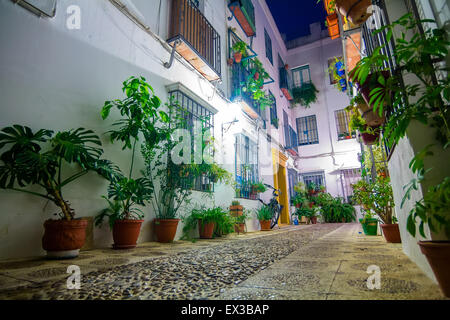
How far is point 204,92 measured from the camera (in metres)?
4.77

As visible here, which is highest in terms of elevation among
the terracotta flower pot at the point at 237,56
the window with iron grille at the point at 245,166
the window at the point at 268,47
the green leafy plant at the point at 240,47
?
the window at the point at 268,47

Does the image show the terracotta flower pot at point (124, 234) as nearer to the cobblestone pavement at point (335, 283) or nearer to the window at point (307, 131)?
the cobblestone pavement at point (335, 283)

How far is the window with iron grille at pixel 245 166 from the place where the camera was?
5.88m

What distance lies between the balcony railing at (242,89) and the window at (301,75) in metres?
6.02

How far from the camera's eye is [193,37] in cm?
434

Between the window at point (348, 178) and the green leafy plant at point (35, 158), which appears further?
the window at point (348, 178)

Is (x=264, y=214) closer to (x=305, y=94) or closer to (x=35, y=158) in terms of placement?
(x=35, y=158)

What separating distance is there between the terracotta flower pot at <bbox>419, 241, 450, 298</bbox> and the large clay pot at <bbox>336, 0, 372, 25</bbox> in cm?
228

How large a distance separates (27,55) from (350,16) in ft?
9.75

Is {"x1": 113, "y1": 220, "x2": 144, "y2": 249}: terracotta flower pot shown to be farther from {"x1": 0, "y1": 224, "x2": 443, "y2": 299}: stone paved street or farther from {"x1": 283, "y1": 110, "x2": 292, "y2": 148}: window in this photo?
{"x1": 283, "y1": 110, "x2": 292, "y2": 148}: window

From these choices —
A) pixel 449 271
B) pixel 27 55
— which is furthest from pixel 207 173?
pixel 449 271

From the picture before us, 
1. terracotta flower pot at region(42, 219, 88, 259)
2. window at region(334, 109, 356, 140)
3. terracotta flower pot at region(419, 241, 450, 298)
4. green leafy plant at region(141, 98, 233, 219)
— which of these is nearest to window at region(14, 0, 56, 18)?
green leafy plant at region(141, 98, 233, 219)

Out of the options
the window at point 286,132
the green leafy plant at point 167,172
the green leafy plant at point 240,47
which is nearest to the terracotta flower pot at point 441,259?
the green leafy plant at point 167,172
